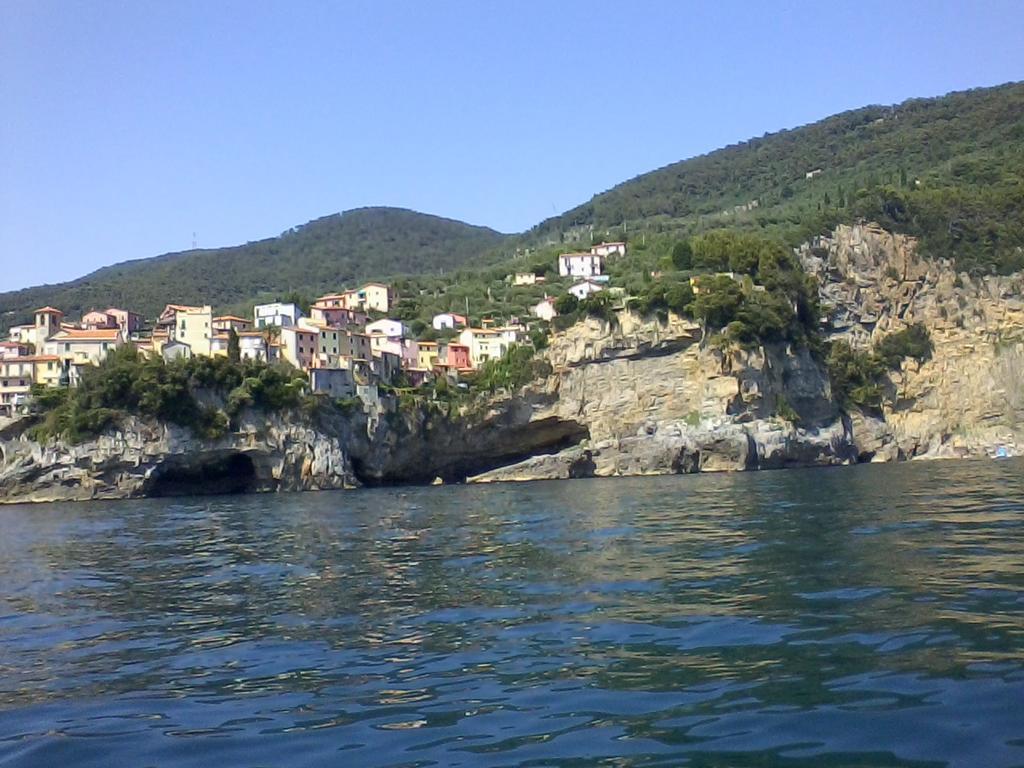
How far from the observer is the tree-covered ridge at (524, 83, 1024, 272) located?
7869cm

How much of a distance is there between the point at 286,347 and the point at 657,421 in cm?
2761

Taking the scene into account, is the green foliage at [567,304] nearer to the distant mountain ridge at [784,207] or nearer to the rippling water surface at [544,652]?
the distant mountain ridge at [784,207]

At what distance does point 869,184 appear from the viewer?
9706 cm

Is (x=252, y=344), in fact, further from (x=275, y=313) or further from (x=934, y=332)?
(x=934, y=332)

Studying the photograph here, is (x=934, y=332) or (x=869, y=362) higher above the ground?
(x=934, y=332)

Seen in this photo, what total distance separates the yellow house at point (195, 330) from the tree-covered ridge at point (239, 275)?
142 feet

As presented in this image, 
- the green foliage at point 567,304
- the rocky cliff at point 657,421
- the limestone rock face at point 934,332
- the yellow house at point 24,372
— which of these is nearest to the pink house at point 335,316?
the yellow house at point 24,372

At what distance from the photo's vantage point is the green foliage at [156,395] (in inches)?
2331

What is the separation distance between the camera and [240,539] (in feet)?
82.9

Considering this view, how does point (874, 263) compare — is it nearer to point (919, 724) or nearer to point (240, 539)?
point (240, 539)

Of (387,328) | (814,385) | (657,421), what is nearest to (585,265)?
(387,328)

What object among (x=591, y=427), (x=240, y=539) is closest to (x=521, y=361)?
(x=591, y=427)

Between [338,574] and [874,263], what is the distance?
230ft

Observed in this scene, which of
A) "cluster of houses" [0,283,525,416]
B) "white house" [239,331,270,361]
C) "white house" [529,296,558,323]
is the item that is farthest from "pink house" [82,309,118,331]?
"white house" [529,296,558,323]
